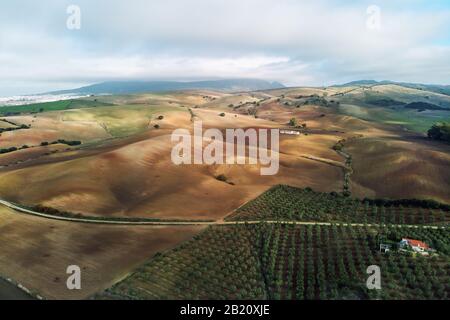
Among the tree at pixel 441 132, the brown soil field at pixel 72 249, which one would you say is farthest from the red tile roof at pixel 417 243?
the tree at pixel 441 132

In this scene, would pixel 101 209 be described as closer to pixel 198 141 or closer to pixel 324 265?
pixel 324 265

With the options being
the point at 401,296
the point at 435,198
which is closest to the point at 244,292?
the point at 401,296

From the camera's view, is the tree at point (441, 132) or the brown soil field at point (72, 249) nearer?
the brown soil field at point (72, 249)

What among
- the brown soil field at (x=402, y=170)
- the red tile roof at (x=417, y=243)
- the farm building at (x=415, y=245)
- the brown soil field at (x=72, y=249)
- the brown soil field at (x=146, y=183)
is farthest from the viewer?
the brown soil field at (x=402, y=170)

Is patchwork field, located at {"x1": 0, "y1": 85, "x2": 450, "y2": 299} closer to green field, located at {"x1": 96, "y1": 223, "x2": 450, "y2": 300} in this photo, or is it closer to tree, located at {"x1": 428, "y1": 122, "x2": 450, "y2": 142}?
green field, located at {"x1": 96, "y1": 223, "x2": 450, "y2": 300}

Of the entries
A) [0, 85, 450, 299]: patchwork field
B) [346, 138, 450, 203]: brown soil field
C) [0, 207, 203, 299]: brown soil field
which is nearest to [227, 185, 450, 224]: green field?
[0, 85, 450, 299]: patchwork field

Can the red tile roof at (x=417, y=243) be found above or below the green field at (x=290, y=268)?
above

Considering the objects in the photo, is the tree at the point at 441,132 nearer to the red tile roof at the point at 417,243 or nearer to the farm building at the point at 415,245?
the red tile roof at the point at 417,243
